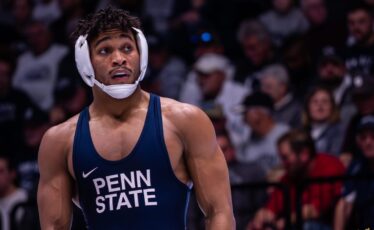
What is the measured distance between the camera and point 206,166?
387 cm

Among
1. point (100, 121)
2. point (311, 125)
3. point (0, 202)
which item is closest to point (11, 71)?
point (0, 202)

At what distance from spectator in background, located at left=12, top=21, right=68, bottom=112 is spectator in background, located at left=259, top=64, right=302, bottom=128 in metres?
2.19

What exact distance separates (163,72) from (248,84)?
909 mm

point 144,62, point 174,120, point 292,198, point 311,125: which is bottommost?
point 292,198

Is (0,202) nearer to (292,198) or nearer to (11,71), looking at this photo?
(11,71)

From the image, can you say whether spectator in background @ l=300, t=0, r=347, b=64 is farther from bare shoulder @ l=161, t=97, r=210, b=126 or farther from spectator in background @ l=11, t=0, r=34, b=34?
bare shoulder @ l=161, t=97, r=210, b=126

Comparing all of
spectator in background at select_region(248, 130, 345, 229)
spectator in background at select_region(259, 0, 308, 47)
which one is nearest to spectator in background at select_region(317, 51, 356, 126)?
spectator in background at select_region(248, 130, 345, 229)

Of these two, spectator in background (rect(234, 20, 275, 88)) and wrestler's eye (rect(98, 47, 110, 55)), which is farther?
spectator in background (rect(234, 20, 275, 88))

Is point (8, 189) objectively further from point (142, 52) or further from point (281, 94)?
point (142, 52)

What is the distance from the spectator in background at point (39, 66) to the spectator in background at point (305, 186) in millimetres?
2670

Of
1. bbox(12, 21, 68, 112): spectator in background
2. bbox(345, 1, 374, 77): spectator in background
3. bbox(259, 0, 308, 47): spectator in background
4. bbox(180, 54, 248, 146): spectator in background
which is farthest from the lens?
bbox(12, 21, 68, 112): spectator in background

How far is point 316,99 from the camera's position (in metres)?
6.74

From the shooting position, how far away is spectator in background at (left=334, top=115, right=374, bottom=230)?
5902 millimetres

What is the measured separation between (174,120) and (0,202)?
12.8 feet
